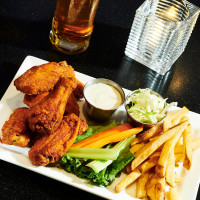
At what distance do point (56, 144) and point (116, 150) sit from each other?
1.37ft

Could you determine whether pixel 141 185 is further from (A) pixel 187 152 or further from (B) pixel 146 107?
(B) pixel 146 107

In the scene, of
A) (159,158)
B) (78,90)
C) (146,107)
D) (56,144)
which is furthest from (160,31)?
(56,144)

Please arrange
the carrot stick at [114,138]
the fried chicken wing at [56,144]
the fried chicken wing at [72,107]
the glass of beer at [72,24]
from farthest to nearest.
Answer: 1. the glass of beer at [72,24]
2. the fried chicken wing at [72,107]
3. the carrot stick at [114,138]
4. the fried chicken wing at [56,144]

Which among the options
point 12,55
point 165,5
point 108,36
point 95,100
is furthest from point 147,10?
point 12,55

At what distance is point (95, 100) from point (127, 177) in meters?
0.63

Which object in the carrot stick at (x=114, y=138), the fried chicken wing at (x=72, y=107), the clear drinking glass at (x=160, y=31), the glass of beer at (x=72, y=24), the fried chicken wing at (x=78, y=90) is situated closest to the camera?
the carrot stick at (x=114, y=138)

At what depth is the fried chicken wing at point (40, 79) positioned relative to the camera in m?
2.42

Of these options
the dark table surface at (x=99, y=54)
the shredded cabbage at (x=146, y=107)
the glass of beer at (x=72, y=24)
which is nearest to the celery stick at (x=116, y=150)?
the shredded cabbage at (x=146, y=107)

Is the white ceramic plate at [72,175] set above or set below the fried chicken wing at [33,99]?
below

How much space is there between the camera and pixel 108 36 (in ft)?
11.8

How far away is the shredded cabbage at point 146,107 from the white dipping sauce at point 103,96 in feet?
0.35

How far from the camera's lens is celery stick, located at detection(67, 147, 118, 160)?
2.29 m

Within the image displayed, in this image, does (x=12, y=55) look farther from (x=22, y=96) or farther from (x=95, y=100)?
(x=95, y=100)

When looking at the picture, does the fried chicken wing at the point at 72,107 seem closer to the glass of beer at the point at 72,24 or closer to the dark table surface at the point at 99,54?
the dark table surface at the point at 99,54
